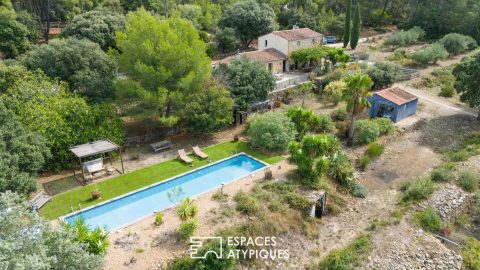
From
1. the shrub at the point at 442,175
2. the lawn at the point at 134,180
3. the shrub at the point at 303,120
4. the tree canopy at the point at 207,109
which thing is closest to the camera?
the lawn at the point at 134,180

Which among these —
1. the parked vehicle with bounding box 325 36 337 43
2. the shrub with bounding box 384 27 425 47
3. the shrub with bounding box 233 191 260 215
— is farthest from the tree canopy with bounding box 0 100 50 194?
the shrub with bounding box 384 27 425 47

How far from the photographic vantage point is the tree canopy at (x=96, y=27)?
51.9 m

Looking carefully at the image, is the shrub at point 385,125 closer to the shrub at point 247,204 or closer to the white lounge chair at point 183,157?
the shrub at point 247,204

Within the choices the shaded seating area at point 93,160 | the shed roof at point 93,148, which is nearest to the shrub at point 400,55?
the shaded seating area at point 93,160

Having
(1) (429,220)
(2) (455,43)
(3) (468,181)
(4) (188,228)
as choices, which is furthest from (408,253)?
(2) (455,43)

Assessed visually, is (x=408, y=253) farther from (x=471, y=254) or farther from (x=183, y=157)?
(x=183, y=157)

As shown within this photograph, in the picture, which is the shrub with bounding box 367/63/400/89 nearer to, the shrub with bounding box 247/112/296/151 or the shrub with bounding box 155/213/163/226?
the shrub with bounding box 247/112/296/151

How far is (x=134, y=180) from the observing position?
89.8 ft

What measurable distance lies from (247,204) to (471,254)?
13.5 metres

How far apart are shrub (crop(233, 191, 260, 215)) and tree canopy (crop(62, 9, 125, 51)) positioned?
37.3 metres

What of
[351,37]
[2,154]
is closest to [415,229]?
[2,154]

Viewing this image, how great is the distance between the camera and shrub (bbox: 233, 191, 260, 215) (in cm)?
2335

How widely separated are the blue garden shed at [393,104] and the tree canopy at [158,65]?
17.7 m

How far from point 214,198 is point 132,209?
17.4 feet
